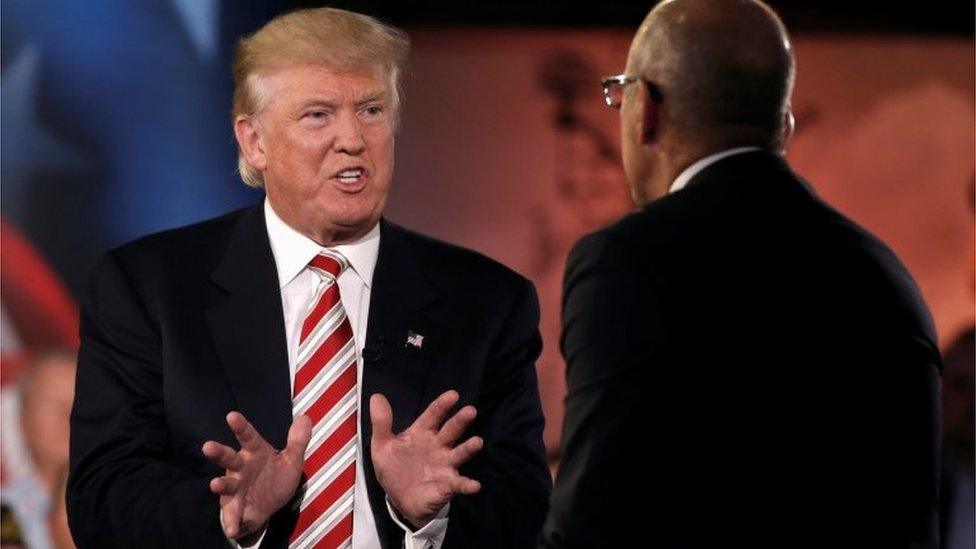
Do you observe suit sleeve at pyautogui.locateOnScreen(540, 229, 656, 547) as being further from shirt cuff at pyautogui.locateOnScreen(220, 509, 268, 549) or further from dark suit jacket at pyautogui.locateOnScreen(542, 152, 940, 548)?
shirt cuff at pyautogui.locateOnScreen(220, 509, 268, 549)

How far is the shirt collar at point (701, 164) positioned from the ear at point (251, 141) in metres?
1.17

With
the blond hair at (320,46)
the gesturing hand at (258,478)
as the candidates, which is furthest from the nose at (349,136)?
the gesturing hand at (258,478)

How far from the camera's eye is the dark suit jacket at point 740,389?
1.88 meters

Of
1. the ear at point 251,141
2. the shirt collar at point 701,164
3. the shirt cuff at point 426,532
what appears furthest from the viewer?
the ear at point 251,141

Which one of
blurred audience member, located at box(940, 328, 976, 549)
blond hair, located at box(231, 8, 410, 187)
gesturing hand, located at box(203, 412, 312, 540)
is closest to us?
gesturing hand, located at box(203, 412, 312, 540)

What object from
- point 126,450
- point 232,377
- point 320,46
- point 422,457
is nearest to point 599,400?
point 422,457

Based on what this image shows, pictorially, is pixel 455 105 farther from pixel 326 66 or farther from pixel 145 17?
pixel 326 66

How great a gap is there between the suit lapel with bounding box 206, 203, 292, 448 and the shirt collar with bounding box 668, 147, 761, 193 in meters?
0.96

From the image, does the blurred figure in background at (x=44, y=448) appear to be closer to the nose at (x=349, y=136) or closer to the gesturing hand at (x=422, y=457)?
the nose at (x=349, y=136)

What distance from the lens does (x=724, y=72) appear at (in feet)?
6.75

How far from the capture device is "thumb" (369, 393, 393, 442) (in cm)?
257

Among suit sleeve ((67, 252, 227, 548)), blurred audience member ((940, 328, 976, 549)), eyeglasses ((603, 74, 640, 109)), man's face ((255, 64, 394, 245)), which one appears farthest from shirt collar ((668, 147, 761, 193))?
blurred audience member ((940, 328, 976, 549))

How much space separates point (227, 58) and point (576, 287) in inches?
96.7

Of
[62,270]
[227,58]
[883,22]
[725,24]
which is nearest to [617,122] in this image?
[883,22]
